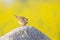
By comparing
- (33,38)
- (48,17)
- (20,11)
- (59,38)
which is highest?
(20,11)

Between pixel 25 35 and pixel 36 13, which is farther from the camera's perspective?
pixel 36 13

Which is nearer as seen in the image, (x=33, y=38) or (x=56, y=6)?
(x=33, y=38)

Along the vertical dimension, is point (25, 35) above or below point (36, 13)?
below

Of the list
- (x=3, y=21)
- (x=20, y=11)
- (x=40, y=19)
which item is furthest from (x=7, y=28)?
(x=40, y=19)

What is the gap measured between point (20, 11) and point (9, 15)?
0.17 m

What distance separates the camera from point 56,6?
9.56ft

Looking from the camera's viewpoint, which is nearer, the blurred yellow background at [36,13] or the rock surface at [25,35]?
the rock surface at [25,35]

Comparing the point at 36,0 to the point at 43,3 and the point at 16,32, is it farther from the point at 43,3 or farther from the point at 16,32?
the point at 16,32

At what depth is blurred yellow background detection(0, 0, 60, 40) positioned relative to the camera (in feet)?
9.32

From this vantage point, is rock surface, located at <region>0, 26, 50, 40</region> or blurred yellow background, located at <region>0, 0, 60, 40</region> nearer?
rock surface, located at <region>0, 26, 50, 40</region>

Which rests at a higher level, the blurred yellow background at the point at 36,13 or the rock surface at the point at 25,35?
the blurred yellow background at the point at 36,13

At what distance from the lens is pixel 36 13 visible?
113 inches

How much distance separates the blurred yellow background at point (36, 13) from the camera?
9.32ft

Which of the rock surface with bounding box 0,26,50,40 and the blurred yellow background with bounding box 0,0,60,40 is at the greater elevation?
the blurred yellow background with bounding box 0,0,60,40
